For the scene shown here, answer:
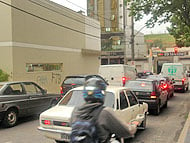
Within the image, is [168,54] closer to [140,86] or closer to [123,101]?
[140,86]

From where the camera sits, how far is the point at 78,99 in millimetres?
5812

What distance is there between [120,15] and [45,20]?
3485 cm

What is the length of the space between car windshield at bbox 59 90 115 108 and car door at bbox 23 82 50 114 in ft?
10.5

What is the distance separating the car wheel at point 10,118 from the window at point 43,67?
696 centimetres

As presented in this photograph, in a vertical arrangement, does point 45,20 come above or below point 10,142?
above

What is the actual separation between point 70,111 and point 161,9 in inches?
411

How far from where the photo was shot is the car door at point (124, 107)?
5625mm

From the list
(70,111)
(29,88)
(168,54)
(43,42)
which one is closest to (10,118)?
(29,88)

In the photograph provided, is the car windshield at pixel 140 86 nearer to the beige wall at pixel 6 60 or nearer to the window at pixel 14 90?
the window at pixel 14 90

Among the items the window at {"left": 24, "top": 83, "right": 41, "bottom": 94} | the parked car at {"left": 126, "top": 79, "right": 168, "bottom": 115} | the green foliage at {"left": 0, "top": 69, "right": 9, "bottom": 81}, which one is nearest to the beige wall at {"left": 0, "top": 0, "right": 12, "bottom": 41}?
the green foliage at {"left": 0, "top": 69, "right": 9, "bottom": 81}

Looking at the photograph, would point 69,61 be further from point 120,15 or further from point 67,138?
point 120,15

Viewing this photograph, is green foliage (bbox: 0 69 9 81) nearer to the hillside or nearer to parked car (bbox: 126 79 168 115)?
parked car (bbox: 126 79 168 115)

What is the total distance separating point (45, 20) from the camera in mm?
16484

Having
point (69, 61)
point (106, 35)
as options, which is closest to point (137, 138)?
point (69, 61)
